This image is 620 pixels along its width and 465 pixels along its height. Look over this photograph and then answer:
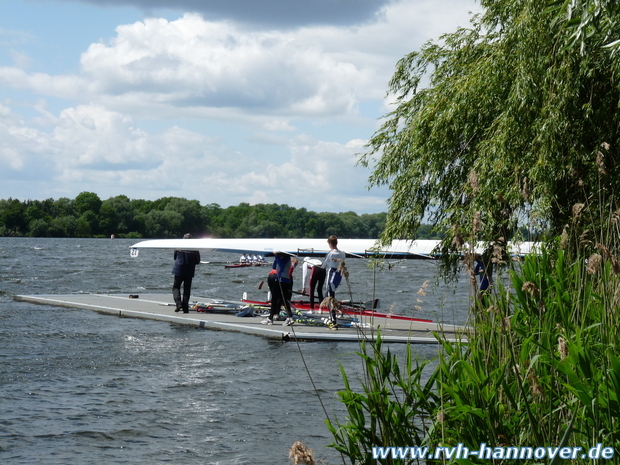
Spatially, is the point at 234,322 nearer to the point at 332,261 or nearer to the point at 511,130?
the point at 332,261

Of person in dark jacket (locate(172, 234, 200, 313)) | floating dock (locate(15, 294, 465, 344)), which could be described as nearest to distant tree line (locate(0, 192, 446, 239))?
floating dock (locate(15, 294, 465, 344))

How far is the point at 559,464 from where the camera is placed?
3301 millimetres

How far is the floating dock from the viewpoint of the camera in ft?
46.7

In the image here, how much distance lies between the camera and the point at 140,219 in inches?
5118

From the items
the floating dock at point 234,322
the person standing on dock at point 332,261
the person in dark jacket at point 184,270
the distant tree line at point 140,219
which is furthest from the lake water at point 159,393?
the distant tree line at point 140,219

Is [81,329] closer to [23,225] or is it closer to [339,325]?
[339,325]

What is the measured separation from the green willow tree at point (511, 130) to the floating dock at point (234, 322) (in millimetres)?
2056

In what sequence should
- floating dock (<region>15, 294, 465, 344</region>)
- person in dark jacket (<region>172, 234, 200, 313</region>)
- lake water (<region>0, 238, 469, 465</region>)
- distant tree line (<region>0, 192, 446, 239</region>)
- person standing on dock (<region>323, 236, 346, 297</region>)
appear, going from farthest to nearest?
distant tree line (<region>0, 192, 446, 239</region>)
person in dark jacket (<region>172, 234, 200, 313</region>)
floating dock (<region>15, 294, 465, 344</region>)
person standing on dock (<region>323, 236, 346, 297</region>)
lake water (<region>0, 238, 469, 465</region>)

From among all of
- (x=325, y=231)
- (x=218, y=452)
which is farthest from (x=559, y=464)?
(x=325, y=231)

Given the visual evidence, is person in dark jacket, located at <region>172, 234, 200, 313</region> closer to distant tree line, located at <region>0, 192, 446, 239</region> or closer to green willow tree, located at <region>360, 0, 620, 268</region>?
green willow tree, located at <region>360, 0, 620, 268</region>

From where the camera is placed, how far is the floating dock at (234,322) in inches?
561

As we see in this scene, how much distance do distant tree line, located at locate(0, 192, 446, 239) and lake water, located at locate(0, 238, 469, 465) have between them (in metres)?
98.3

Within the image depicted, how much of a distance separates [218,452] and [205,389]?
9.86 feet

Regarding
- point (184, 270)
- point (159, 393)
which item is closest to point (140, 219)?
point (184, 270)
